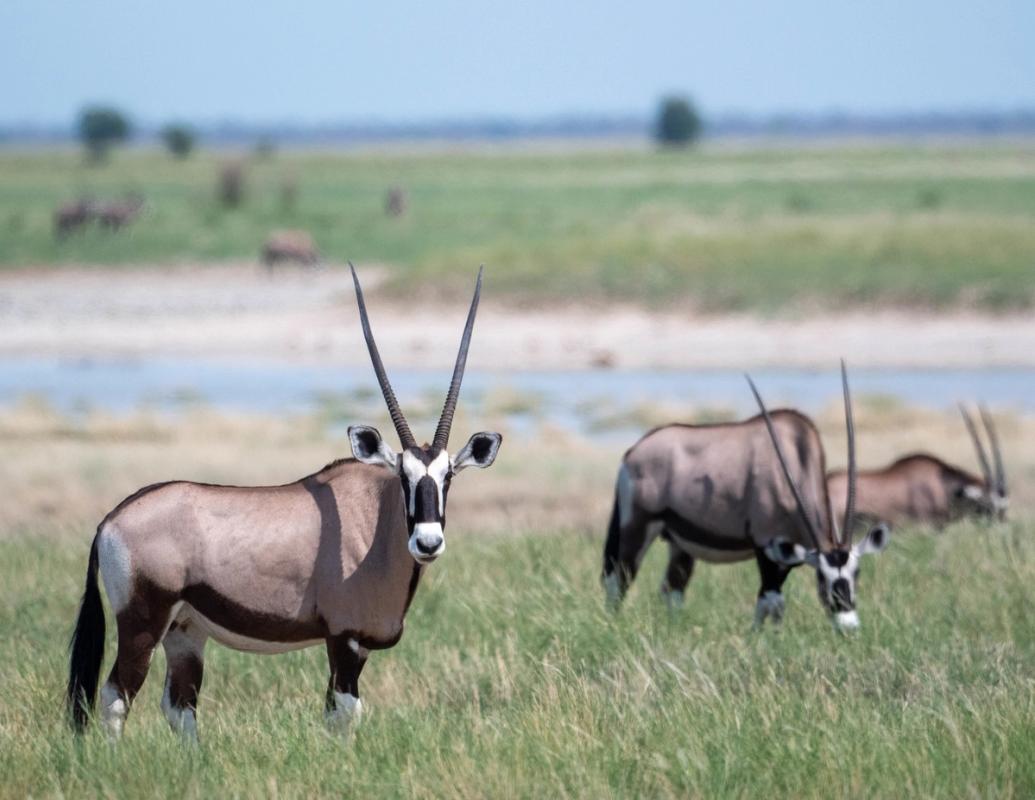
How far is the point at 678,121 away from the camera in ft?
431

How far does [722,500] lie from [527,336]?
1657 cm

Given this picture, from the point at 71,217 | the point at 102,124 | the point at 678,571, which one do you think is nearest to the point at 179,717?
the point at 678,571

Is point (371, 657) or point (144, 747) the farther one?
point (371, 657)

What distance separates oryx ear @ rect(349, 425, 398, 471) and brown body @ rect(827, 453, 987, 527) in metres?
5.37

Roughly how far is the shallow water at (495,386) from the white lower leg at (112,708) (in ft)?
38.9

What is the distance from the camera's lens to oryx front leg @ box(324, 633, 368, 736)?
5.64 meters

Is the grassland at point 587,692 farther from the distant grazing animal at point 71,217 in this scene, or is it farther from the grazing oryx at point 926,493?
the distant grazing animal at point 71,217

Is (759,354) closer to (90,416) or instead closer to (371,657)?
(90,416)

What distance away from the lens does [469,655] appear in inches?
282

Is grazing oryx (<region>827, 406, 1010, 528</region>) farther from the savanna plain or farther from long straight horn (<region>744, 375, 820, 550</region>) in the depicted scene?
long straight horn (<region>744, 375, 820, 550</region>)

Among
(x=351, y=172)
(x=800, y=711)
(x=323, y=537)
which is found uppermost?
(x=323, y=537)

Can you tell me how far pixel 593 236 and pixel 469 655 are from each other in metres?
23.5

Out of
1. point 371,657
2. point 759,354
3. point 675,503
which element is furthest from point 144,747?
point 759,354

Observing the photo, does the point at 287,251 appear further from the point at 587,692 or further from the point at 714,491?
the point at 587,692
